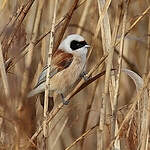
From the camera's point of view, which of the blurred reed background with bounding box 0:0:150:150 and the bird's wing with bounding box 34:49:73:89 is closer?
the blurred reed background with bounding box 0:0:150:150

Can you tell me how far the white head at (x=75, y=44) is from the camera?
5.72ft

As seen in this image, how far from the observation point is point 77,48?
5.90 feet

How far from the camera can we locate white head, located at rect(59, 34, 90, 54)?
1.74 m

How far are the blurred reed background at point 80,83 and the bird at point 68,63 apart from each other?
67mm

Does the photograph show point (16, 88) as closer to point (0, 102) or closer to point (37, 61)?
point (0, 102)

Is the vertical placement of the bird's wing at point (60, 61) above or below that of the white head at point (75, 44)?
below

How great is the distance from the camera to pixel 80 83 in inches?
56.9

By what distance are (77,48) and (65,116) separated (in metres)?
0.41

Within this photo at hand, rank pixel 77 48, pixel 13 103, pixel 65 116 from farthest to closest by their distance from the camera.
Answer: pixel 65 116, pixel 77 48, pixel 13 103

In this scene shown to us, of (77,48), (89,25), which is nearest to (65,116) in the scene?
(77,48)

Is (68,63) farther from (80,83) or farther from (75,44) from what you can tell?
(80,83)

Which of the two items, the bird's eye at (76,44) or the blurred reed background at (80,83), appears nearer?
the blurred reed background at (80,83)

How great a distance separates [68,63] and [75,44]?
0.10 m

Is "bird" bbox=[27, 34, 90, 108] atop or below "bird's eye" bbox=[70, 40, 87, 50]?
below
